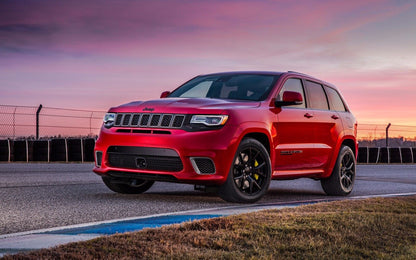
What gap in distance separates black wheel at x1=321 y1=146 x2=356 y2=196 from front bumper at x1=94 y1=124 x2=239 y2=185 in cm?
293

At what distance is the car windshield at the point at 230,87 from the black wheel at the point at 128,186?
1.56 m

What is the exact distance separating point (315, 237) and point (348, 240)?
300 mm

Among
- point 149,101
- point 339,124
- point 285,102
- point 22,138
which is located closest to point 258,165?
point 285,102

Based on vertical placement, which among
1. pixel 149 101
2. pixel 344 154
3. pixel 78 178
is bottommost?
pixel 78 178

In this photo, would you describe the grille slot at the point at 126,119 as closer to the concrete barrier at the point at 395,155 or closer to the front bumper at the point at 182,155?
the front bumper at the point at 182,155

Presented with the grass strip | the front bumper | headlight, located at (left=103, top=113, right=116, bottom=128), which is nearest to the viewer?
the grass strip

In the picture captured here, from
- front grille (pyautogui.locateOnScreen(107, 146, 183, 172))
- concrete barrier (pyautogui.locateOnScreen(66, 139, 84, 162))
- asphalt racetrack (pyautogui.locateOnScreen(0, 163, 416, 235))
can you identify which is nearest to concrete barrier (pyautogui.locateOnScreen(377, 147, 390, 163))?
concrete barrier (pyautogui.locateOnScreen(66, 139, 84, 162))

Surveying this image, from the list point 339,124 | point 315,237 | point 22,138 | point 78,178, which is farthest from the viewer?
point 22,138

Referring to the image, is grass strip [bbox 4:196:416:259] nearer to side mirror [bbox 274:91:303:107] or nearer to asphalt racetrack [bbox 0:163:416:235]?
asphalt racetrack [bbox 0:163:416:235]

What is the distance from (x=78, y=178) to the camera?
12.8m

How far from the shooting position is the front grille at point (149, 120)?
785 cm

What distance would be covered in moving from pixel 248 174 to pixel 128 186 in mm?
2003

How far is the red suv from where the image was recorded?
778cm

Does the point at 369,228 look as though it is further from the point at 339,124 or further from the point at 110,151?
the point at 339,124
